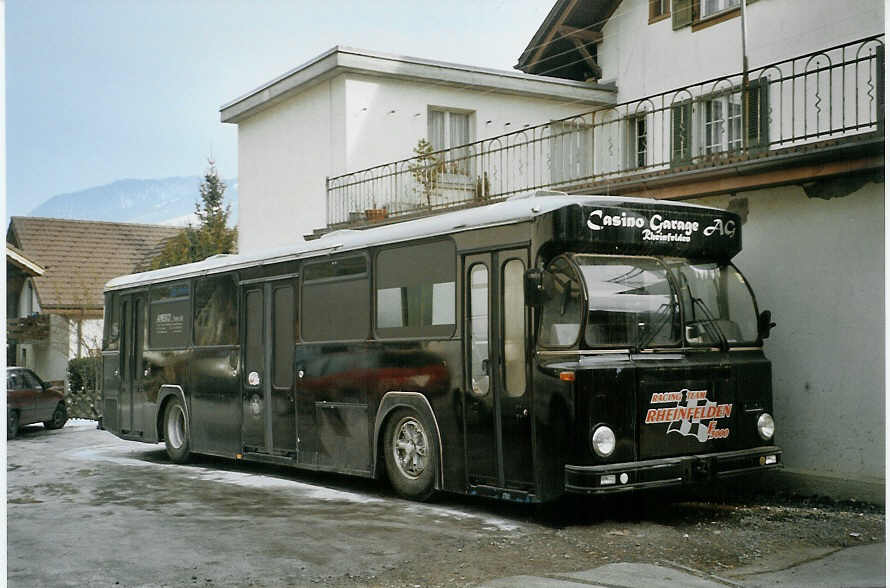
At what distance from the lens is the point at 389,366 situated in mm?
11016

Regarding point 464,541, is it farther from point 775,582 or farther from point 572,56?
point 572,56

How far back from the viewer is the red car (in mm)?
19219

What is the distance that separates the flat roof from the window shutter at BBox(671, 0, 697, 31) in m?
2.26

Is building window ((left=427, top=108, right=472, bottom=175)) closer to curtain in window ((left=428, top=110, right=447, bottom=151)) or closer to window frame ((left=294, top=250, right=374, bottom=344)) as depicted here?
curtain in window ((left=428, top=110, right=447, bottom=151))

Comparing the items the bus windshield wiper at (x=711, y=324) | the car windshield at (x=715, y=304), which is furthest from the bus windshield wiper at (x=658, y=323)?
the bus windshield wiper at (x=711, y=324)

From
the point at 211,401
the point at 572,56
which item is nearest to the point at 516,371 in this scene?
the point at 211,401

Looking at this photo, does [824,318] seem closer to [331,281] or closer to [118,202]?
[331,281]

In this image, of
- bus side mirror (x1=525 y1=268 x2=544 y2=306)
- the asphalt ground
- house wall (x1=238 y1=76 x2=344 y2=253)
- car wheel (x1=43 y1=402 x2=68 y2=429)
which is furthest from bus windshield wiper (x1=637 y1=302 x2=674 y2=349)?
car wheel (x1=43 y1=402 x2=68 y2=429)

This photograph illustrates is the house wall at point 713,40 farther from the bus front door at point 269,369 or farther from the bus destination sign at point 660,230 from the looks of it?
the bus front door at point 269,369

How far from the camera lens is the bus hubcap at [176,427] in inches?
605

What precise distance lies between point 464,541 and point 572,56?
14.8 metres

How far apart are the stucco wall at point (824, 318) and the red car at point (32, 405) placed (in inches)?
501

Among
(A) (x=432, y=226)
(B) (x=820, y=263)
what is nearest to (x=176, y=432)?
(A) (x=432, y=226)

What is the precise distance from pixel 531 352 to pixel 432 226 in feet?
6.46
